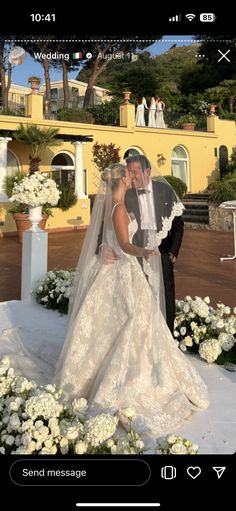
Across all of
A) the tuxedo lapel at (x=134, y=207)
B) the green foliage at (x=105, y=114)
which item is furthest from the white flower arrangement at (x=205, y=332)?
→ the green foliage at (x=105, y=114)

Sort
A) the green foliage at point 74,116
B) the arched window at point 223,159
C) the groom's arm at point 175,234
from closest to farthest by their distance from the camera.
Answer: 1. the groom's arm at point 175,234
2. the green foliage at point 74,116
3. the arched window at point 223,159

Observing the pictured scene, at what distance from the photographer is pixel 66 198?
1351 cm

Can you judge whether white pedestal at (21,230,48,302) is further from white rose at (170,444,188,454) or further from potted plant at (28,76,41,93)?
potted plant at (28,76,41,93)

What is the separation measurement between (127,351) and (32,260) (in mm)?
3175

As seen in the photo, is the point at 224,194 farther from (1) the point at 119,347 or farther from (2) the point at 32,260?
(1) the point at 119,347

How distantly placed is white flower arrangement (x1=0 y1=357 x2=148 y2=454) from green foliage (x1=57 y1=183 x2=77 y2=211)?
37.9 feet

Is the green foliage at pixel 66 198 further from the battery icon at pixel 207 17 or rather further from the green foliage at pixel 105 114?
the battery icon at pixel 207 17

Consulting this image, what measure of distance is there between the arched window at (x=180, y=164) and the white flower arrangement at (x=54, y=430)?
769 inches

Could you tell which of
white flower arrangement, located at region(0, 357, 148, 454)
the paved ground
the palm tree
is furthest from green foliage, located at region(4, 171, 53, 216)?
white flower arrangement, located at region(0, 357, 148, 454)

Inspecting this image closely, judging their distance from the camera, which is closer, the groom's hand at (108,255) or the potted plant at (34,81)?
the groom's hand at (108,255)


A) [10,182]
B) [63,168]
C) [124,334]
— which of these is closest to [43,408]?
[124,334]

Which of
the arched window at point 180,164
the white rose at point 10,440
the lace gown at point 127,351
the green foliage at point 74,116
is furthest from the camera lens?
the arched window at point 180,164
